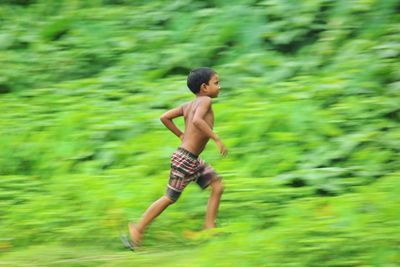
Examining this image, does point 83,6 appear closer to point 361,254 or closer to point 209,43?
point 209,43

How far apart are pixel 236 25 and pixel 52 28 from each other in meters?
2.31

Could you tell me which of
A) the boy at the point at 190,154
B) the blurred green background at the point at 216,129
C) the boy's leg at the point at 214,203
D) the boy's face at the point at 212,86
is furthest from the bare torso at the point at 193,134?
the blurred green background at the point at 216,129

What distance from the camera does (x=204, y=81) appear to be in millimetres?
6082

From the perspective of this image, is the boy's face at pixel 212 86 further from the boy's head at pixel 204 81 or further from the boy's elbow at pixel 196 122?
the boy's elbow at pixel 196 122

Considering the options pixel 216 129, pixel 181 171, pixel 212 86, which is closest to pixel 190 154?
pixel 181 171

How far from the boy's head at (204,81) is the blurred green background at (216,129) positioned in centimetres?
93

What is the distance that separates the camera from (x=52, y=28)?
9.88 m

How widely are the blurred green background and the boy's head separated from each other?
3.04 ft

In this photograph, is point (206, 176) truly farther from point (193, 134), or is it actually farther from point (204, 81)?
point (204, 81)

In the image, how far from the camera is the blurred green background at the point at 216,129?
581 cm

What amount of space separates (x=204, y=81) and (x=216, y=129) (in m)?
1.57

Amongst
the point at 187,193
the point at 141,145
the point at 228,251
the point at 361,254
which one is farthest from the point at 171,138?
the point at 361,254

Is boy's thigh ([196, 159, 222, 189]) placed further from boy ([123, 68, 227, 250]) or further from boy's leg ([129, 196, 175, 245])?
boy's leg ([129, 196, 175, 245])

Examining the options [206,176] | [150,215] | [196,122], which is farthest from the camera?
[206,176]
